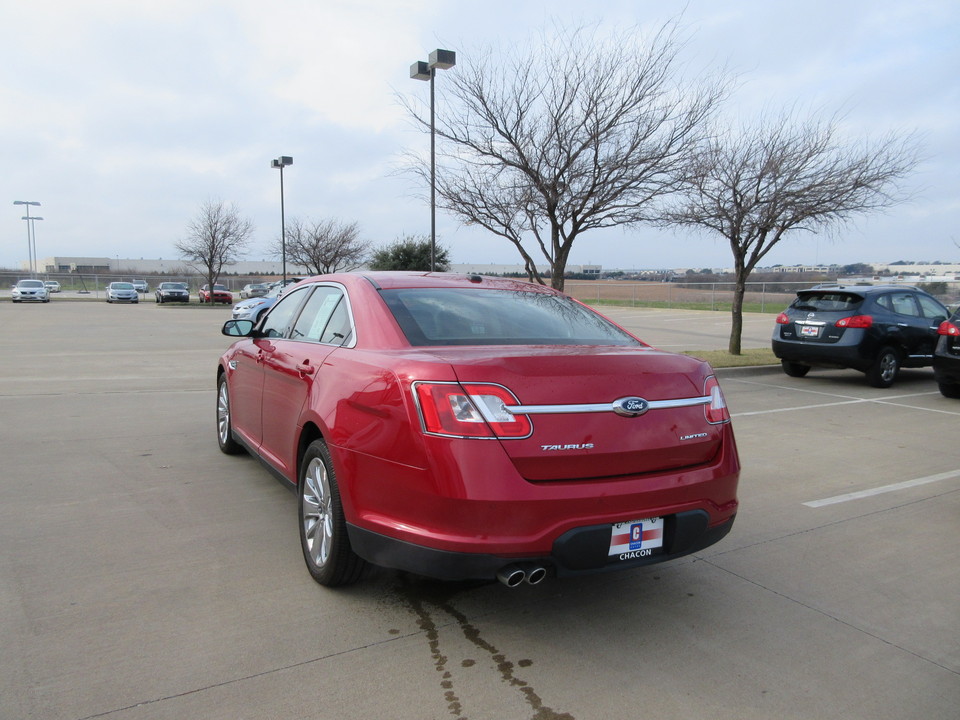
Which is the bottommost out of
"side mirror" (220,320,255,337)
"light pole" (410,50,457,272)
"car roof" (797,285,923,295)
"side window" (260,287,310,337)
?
"side mirror" (220,320,255,337)

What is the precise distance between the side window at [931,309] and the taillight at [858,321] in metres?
1.72

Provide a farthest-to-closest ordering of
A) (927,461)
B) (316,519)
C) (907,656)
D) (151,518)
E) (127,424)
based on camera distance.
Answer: (127,424), (927,461), (151,518), (316,519), (907,656)

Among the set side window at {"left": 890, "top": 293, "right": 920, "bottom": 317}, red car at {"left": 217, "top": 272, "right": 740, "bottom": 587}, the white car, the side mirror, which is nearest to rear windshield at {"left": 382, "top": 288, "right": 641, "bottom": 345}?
red car at {"left": 217, "top": 272, "right": 740, "bottom": 587}

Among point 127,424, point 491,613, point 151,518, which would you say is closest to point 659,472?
point 491,613

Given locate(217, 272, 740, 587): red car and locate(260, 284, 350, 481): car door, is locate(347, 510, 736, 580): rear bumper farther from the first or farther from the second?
locate(260, 284, 350, 481): car door

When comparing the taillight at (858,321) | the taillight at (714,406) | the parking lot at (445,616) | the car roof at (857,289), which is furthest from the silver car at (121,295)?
the taillight at (714,406)

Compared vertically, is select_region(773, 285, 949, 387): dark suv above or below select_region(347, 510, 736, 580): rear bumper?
above

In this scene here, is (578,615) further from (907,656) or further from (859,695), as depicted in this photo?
(907,656)

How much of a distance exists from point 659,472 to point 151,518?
3278 mm

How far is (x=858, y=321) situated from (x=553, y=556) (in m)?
9.76

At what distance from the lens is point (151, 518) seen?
15.4 feet

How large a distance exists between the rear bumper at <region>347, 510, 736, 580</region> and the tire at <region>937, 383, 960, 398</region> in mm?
8829

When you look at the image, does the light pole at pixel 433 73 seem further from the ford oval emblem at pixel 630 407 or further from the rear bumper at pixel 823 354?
the ford oval emblem at pixel 630 407

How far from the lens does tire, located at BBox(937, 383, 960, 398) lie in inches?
401
